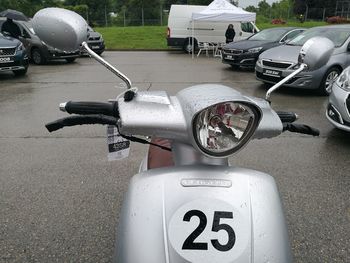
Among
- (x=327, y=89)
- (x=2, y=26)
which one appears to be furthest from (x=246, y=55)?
(x=2, y=26)

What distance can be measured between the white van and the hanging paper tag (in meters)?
18.2

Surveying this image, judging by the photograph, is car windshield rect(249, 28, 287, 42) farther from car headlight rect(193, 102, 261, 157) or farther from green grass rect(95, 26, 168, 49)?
car headlight rect(193, 102, 261, 157)

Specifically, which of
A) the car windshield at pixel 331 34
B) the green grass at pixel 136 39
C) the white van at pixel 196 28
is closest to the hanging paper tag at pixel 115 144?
the car windshield at pixel 331 34

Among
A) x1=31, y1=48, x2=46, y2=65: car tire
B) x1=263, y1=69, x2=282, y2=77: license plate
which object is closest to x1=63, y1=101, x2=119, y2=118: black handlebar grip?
x1=263, y1=69, x2=282, y2=77: license plate

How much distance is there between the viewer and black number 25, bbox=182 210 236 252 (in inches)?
55.8

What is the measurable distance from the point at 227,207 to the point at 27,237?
2.04 meters

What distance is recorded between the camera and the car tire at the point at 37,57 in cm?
1419

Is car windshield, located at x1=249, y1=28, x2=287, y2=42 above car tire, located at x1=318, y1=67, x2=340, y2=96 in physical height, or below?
above

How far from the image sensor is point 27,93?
8.73 meters

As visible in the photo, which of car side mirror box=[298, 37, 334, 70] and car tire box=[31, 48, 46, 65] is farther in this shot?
car tire box=[31, 48, 46, 65]

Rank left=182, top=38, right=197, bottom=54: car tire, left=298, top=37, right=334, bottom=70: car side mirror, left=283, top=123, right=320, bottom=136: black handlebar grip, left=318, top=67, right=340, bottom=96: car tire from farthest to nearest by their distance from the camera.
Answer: left=182, top=38, right=197, bottom=54: car tire, left=318, top=67, right=340, bottom=96: car tire, left=298, top=37, right=334, bottom=70: car side mirror, left=283, top=123, right=320, bottom=136: black handlebar grip

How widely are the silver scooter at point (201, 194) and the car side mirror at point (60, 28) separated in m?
0.41

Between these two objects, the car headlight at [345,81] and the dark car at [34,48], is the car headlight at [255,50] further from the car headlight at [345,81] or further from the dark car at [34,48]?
the car headlight at [345,81]

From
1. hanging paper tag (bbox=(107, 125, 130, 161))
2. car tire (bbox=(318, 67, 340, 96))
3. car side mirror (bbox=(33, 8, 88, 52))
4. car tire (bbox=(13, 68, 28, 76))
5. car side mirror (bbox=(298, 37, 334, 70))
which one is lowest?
car tire (bbox=(13, 68, 28, 76))
